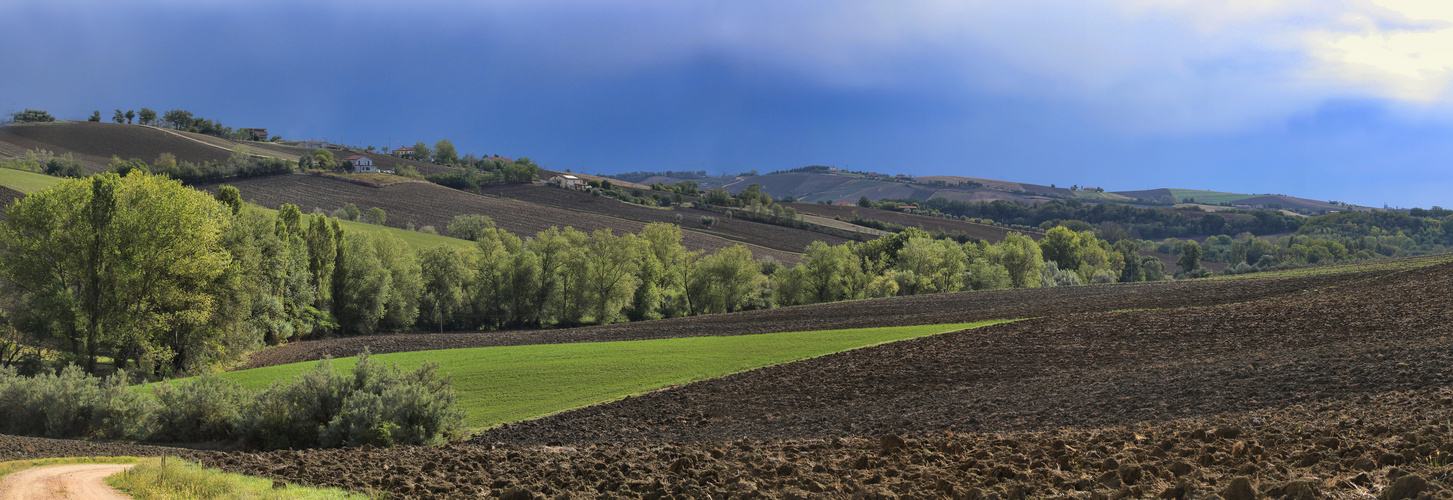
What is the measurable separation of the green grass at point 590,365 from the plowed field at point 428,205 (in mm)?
62446

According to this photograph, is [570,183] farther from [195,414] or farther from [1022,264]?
[195,414]

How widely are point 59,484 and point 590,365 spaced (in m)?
20.8

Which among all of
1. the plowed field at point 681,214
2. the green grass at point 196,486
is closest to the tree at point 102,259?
the green grass at point 196,486

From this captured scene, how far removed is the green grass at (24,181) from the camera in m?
71.7

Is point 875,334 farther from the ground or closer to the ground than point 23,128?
closer to the ground

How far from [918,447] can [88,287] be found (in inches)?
1511

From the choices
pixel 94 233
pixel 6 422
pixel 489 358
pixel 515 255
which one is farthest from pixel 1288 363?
pixel 515 255

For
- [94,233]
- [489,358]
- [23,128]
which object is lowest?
[489,358]

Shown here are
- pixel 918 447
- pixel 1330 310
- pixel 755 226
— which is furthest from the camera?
pixel 755 226

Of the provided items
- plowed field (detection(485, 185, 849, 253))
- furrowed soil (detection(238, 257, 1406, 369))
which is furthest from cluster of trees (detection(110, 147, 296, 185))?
furrowed soil (detection(238, 257, 1406, 369))

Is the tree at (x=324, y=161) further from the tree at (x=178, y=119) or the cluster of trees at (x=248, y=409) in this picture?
the cluster of trees at (x=248, y=409)

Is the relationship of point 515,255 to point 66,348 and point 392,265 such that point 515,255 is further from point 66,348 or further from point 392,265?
point 66,348

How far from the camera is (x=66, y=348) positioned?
34.2 metres

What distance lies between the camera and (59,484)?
12.3 meters
